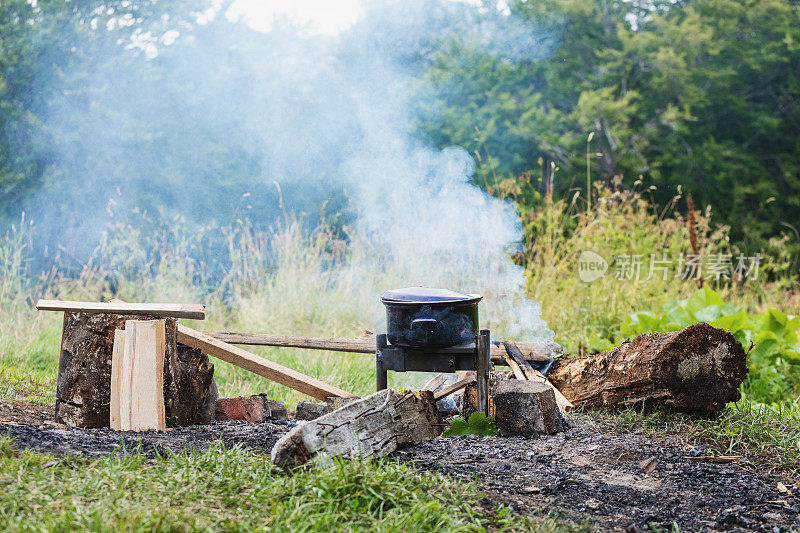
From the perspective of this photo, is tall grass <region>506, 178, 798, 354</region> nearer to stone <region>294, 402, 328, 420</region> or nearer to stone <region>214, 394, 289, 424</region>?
stone <region>294, 402, 328, 420</region>

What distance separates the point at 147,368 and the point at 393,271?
140 inches

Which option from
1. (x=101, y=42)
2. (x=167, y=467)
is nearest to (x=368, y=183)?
(x=101, y=42)

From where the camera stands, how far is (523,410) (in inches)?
124

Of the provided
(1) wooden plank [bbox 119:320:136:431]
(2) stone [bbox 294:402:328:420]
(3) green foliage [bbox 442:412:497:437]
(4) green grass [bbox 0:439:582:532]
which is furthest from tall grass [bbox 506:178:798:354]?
(1) wooden plank [bbox 119:320:136:431]

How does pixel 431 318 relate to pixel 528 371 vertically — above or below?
above

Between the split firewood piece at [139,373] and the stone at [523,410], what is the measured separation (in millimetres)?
1600

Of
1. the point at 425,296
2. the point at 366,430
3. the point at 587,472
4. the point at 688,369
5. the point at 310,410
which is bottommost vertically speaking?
the point at 587,472

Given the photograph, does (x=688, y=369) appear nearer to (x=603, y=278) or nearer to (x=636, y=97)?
(x=603, y=278)

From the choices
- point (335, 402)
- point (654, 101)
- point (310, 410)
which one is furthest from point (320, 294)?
point (654, 101)

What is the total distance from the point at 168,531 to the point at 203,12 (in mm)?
9972

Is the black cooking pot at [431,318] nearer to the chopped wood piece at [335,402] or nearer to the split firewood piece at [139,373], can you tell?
the chopped wood piece at [335,402]

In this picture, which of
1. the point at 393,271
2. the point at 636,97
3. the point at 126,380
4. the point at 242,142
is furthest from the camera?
the point at 636,97

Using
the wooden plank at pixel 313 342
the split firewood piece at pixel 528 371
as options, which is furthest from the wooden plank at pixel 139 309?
the split firewood piece at pixel 528 371

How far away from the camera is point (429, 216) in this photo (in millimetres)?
6750
